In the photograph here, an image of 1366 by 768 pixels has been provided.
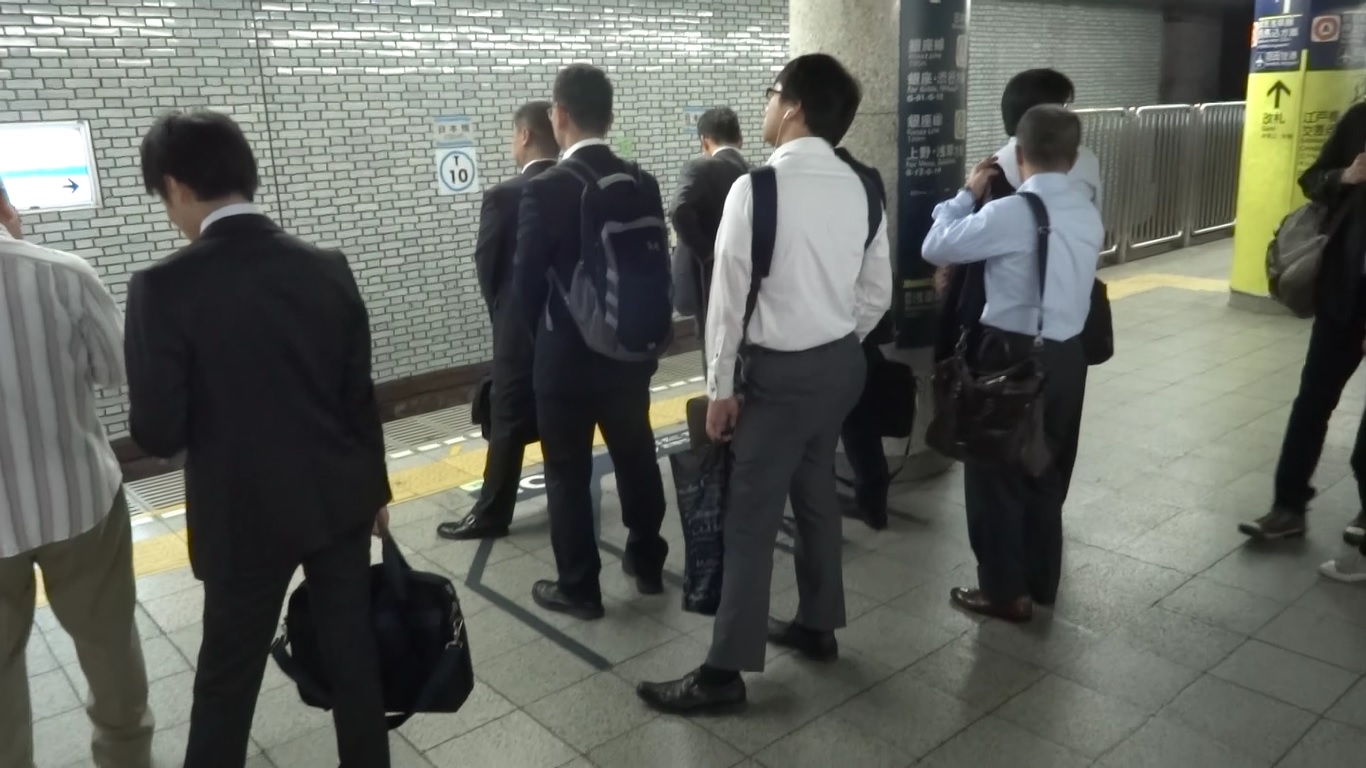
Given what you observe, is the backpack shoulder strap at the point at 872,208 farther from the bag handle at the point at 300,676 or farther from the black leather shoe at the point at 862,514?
the bag handle at the point at 300,676

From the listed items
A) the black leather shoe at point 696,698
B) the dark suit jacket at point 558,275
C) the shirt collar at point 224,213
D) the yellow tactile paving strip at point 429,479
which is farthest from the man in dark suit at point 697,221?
the shirt collar at point 224,213

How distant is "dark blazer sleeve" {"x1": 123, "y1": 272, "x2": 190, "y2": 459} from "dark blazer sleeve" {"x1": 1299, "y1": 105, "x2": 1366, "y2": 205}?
395cm

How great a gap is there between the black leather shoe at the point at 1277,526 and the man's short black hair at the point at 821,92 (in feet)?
8.48

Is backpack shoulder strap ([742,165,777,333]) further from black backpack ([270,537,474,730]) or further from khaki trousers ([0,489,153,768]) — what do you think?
khaki trousers ([0,489,153,768])

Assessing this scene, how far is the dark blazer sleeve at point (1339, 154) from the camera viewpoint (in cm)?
393

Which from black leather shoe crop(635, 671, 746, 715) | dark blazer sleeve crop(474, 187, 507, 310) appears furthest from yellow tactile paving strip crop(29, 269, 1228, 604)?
black leather shoe crop(635, 671, 746, 715)

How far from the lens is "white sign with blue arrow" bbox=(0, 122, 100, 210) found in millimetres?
4918

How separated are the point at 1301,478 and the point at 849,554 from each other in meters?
1.84

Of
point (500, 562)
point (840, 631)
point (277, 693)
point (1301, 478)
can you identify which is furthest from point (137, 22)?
point (1301, 478)

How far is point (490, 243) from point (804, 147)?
63.1 inches

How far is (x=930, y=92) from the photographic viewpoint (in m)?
4.69

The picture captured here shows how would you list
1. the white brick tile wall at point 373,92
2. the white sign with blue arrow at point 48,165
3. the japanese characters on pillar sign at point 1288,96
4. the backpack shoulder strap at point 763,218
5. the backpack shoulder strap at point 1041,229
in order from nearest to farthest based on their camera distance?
the backpack shoulder strap at point 763,218 < the backpack shoulder strap at point 1041,229 < the white sign with blue arrow at point 48,165 < the white brick tile wall at point 373,92 < the japanese characters on pillar sign at point 1288,96

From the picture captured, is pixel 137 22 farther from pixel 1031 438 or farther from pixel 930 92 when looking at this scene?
pixel 1031 438

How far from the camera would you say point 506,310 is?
4.23 m
